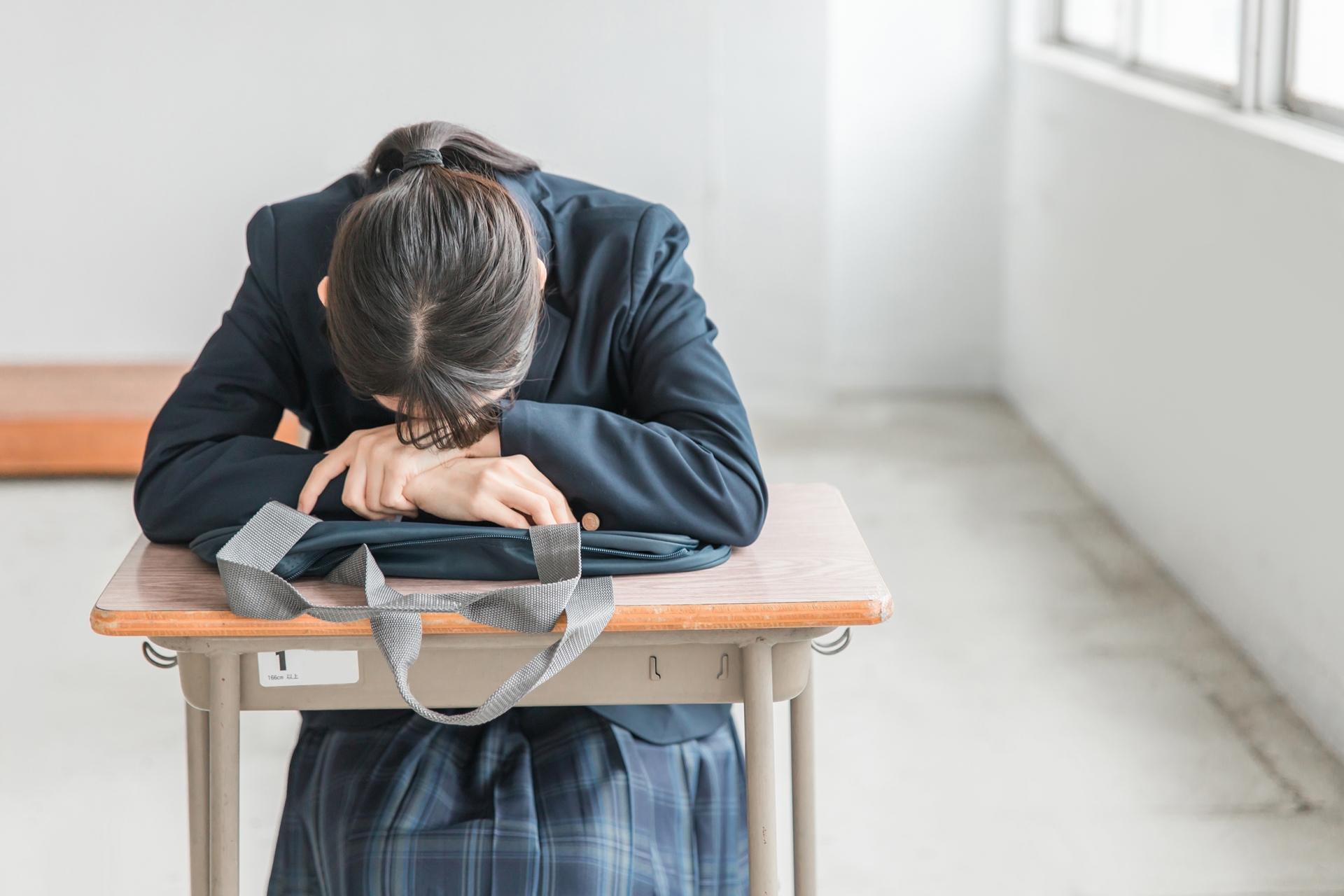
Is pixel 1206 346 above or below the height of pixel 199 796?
above

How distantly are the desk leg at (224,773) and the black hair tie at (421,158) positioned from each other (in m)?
0.46

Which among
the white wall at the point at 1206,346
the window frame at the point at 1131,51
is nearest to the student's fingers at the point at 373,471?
the white wall at the point at 1206,346

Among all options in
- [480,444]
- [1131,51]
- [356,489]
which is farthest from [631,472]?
[1131,51]

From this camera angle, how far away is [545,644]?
41.5 inches

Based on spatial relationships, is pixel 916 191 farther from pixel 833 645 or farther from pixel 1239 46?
pixel 833 645

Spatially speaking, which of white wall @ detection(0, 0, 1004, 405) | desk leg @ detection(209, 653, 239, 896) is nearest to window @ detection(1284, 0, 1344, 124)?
white wall @ detection(0, 0, 1004, 405)

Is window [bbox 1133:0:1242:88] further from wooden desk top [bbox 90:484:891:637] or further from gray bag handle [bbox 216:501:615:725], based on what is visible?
gray bag handle [bbox 216:501:615:725]

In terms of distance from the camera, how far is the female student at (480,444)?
106 cm

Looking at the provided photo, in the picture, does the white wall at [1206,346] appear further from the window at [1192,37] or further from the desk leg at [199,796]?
the desk leg at [199,796]

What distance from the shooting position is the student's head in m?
1.03

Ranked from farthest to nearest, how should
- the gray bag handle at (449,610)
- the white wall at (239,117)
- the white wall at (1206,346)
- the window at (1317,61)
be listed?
1. the white wall at (239,117)
2. the window at (1317,61)
3. the white wall at (1206,346)
4. the gray bag handle at (449,610)

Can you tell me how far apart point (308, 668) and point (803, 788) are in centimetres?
57

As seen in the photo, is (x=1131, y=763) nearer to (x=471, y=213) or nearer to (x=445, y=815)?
(x=445, y=815)

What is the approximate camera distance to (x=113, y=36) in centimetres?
343
